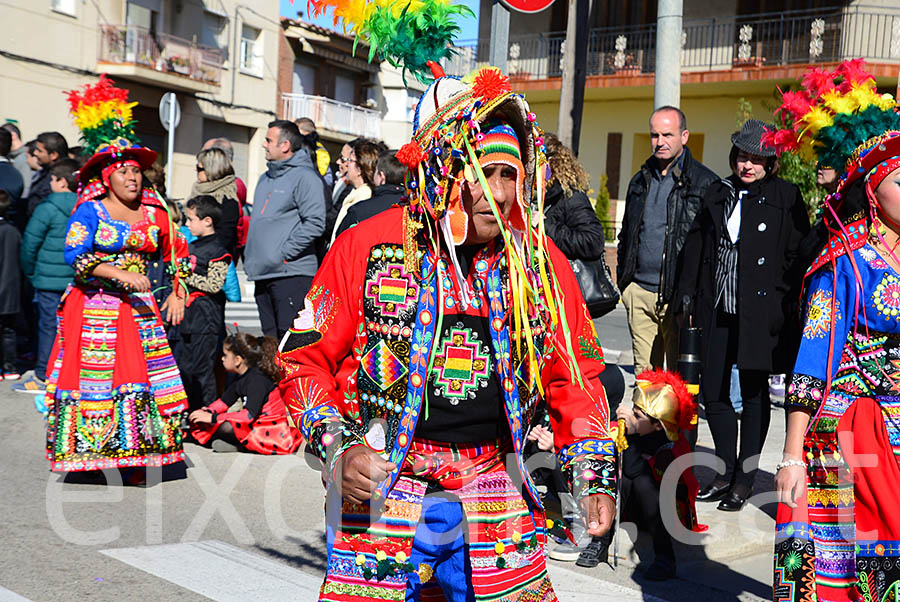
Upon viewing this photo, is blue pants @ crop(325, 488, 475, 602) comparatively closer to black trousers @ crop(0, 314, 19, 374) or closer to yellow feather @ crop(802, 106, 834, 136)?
yellow feather @ crop(802, 106, 834, 136)

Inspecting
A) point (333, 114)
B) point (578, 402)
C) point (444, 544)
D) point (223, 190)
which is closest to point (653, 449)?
point (578, 402)

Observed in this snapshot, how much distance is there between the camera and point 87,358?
671 centimetres

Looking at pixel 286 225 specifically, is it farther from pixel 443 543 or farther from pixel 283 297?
pixel 443 543

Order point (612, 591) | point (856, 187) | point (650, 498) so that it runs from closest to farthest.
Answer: point (856, 187) → point (612, 591) → point (650, 498)

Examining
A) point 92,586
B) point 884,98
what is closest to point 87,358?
point 92,586

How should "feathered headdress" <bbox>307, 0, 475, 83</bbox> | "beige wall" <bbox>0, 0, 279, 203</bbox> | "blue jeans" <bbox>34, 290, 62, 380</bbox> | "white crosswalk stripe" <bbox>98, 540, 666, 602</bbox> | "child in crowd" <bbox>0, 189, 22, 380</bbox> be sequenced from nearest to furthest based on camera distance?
"feathered headdress" <bbox>307, 0, 475, 83</bbox>
"white crosswalk stripe" <bbox>98, 540, 666, 602</bbox>
"blue jeans" <bbox>34, 290, 62, 380</bbox>
"child in crowd" <bbox>0, 189, 22, 380</bbox>
"beige wall" <bbox>0, 0, 279, 203</bbox>

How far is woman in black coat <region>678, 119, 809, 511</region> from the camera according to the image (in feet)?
19.7

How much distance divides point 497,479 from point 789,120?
9.64 ft

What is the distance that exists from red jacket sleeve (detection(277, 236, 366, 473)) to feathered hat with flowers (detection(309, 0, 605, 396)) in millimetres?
182

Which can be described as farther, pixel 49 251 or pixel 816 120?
pixel 49 251

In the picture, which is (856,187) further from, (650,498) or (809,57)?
(809,57)

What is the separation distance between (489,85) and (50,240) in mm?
7868

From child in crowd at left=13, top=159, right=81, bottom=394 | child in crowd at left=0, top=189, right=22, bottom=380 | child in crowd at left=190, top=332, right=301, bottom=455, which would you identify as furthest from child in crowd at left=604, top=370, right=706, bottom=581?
child in crowd at left=0, top=189, right=22, bottom=380

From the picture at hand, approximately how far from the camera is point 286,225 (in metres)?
7.79
